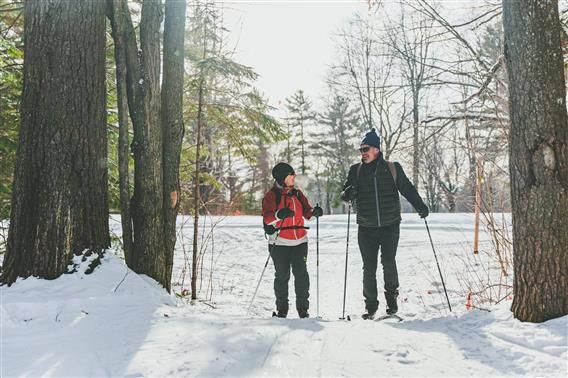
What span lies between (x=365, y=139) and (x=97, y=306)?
11.4ft

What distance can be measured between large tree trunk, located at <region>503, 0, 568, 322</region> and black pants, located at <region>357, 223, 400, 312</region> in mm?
1595

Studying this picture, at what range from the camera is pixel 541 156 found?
3621 mm

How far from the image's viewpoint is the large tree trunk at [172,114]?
5301 mm

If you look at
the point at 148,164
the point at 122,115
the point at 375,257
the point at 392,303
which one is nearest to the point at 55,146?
the point at 148,164

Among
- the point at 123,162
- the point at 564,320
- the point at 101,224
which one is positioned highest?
the point at 123,162

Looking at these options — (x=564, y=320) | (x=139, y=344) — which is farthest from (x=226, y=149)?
(x=564, y=320)

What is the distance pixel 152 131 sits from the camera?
198 inches

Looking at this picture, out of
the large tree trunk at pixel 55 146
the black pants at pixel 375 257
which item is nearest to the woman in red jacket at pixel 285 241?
the black pants at pixel 375 257

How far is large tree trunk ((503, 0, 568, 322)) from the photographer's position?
361 centimetres

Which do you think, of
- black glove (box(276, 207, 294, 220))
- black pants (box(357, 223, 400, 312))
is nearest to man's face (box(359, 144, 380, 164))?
black pants (box(357, 223, 400, 312))

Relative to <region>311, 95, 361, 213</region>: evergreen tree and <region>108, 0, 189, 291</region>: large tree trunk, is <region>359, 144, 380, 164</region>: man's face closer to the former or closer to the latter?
<region>108, 0, 189, 291</region>: large tree trunk

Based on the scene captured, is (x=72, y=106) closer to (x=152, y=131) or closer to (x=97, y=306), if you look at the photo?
(x=152, y=131)

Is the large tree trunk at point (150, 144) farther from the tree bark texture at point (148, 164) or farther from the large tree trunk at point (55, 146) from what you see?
the large tree trunk at point (55, 146)

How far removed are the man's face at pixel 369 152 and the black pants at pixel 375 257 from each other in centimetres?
86
